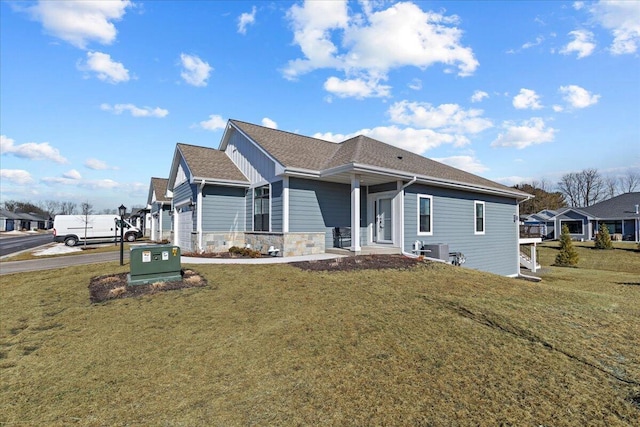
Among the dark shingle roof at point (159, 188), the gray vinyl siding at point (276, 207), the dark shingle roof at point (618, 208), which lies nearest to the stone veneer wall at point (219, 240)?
the gray vinyl siding at point (276, 207)

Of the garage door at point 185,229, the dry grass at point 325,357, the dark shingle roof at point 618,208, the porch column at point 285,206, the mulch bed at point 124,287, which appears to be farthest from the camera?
the dark shingle roof at point 618,208

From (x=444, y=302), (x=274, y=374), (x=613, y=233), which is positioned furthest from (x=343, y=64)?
(x=613, y=233)

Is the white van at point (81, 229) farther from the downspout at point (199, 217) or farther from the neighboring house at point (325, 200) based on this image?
the downspout at point (199, 217)

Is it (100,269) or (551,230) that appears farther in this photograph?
(551,230)

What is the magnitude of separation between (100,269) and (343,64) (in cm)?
1295

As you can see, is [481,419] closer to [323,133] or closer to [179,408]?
[179,408]

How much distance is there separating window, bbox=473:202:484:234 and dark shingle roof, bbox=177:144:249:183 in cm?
1087

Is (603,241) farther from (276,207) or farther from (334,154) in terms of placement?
(276,207)

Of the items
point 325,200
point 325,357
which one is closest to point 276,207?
point 325,200

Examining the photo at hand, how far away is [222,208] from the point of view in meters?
14.7

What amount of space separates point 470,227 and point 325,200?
732cm

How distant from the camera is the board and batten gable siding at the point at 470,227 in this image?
13.5 metres

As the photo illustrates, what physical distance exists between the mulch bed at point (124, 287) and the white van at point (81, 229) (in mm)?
18737

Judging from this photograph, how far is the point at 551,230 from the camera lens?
43031 millimetres
